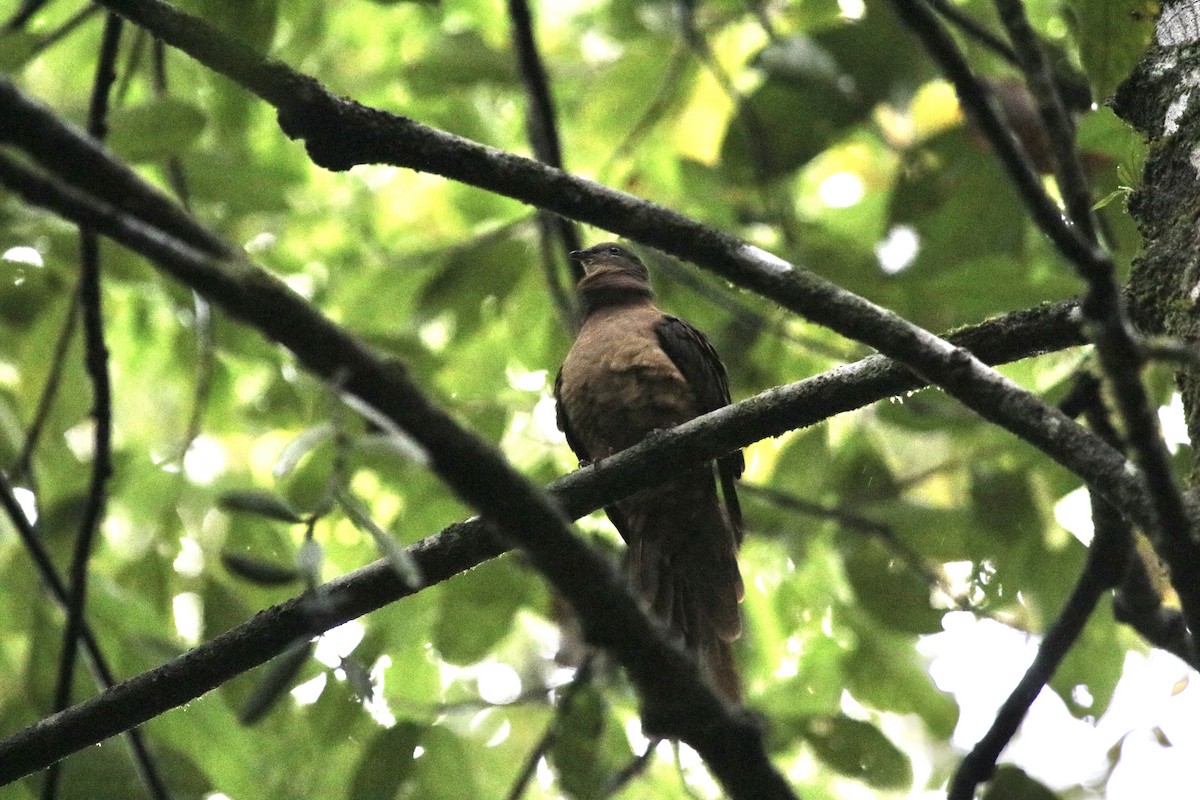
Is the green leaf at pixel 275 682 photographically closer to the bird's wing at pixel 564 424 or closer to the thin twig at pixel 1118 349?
the thin twig at pixel 1118 349

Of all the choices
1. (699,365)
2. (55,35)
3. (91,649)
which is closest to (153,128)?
(55,35)

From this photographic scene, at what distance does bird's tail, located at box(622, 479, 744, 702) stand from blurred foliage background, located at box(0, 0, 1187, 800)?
330 millimetres

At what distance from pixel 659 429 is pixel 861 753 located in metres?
1.29

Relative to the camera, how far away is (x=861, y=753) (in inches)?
152

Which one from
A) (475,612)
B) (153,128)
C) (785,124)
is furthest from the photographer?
(785,124)

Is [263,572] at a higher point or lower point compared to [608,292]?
lower

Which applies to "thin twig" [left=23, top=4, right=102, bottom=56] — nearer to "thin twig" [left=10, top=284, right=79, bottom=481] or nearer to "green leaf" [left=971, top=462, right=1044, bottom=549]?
"thin twig" [left=10, top=284, right=79, bottom=481]

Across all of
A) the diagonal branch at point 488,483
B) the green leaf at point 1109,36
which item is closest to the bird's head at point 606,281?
the green leaf at point 1109,36

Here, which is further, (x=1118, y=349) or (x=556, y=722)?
(x=556, y=722)

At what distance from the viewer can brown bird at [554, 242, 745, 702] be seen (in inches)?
164

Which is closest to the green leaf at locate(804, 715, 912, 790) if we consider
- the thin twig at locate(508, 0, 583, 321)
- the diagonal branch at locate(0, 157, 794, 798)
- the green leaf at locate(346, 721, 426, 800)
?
the green leaf at locate(346, 721, 426, 800)

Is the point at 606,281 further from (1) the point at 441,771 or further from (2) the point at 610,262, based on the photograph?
(1) the point at 441,771

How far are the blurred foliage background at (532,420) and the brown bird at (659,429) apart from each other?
0.90 ft

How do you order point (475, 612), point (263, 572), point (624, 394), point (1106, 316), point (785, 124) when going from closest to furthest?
point (1106, 316), point (263, 572), point (475, 612), point (624, 394), point (785, 124)
